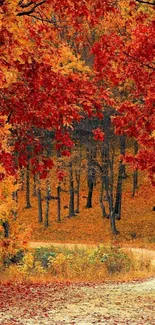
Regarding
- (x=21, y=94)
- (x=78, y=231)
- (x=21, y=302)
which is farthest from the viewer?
(x=78, y=231)

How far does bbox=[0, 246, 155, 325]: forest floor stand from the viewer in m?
12.1

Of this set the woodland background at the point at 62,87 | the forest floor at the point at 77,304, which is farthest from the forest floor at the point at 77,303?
the woodland background at the point at 62,87

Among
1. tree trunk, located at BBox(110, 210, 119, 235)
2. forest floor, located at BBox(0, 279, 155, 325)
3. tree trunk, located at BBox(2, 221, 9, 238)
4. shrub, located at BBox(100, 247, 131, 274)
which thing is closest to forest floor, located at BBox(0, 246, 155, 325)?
forest floor, located at BBox(0, 279, 155, 325)

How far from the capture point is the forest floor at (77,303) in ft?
39.7

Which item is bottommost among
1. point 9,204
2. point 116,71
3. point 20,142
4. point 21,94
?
point 9,204

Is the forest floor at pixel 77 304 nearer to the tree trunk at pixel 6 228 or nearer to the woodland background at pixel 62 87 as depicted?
the woodland background at pixel 62 87

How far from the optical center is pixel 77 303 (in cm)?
1458

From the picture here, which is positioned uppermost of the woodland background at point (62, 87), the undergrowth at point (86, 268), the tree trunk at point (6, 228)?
the woodland background at point (62, 87)

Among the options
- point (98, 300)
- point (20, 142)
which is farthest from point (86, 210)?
point (20, 142)

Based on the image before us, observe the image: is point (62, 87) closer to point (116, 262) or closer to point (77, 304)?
point (77, 304)

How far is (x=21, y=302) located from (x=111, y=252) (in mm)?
9976

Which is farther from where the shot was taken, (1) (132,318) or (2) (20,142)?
(1) (132,318)

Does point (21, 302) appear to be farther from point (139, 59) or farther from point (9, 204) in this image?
point (9, 204)

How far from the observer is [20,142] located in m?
10.5
